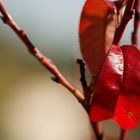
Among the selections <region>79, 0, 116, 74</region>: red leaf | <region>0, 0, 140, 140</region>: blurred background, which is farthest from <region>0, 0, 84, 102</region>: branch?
<region>0, 0, 140, 140</region>: blurred background

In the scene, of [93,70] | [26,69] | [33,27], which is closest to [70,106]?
[26,69]

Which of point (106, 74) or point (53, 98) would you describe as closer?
point (106, 74)

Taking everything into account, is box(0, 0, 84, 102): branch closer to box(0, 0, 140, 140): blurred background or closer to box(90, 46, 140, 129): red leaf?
box(90, 46, 140, 129): red leaf

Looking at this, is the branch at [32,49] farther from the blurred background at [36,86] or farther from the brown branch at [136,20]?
the blurred background at [36,86]

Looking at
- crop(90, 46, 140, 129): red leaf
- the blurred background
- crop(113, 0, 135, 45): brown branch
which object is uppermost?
crop(113, 0, 135, 45): brown branch

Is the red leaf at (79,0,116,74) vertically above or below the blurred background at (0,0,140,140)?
above

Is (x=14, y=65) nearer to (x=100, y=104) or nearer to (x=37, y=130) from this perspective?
(x=37, y=130)
